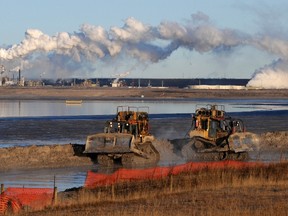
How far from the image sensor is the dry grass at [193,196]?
23.6 metres

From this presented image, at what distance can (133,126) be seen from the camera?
4316 cm

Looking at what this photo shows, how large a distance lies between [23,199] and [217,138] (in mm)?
19383

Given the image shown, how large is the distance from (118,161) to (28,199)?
15856mm

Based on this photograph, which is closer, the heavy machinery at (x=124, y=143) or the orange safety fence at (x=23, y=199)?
the orange safety fence at (x=23, y=199)

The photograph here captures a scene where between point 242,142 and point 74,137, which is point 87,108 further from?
point 242,142

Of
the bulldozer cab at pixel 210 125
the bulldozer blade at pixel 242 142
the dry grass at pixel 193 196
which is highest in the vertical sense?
the bulldozer cab at pixel 210 125

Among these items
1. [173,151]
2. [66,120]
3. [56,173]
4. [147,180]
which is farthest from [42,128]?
[147,180]

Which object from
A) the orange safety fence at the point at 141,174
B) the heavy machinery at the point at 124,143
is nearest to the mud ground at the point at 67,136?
the heavy machinery at the point at 124,143

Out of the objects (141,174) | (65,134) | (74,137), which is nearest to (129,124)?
(141,174)

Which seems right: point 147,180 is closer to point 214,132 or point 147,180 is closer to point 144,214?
point 144,214

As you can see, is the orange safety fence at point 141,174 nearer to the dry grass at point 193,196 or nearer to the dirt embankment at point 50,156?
the dry grass at point 193,196

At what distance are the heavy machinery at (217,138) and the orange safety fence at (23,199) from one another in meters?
16.1

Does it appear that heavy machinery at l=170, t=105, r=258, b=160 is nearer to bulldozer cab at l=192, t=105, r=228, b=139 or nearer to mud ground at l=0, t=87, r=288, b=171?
bulldozer cab at l=192, t=105, r=228, b=139

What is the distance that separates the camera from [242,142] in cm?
4431
